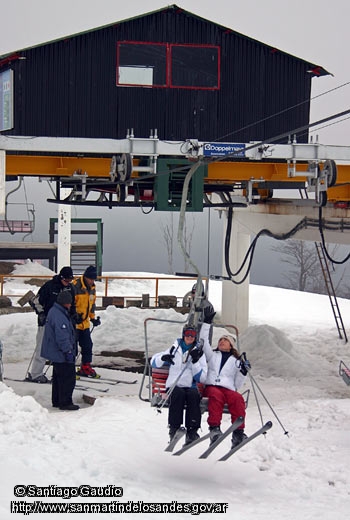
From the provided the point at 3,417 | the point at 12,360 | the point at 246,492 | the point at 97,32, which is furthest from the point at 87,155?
the point at 246,492

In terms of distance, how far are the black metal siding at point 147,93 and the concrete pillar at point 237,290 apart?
29.8 feet

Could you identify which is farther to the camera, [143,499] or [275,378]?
[275,378]

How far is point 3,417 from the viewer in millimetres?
11305

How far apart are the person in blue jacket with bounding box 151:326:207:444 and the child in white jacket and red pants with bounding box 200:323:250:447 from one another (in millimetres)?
126

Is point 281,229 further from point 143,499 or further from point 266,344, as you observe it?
point 143,499

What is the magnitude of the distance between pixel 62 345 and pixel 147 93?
245 inches

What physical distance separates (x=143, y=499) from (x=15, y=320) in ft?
54.6

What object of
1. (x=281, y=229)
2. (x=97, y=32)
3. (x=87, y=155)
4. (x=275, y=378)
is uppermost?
Result: (x=97, y=32)

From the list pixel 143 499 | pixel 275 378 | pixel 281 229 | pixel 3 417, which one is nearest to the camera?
pixel 143 499

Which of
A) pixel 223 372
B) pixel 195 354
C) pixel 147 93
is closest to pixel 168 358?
pixel 195 354

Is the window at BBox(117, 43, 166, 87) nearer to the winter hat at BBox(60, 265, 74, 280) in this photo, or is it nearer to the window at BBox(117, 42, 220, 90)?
the window at BBox(117, 42, 220, 90)

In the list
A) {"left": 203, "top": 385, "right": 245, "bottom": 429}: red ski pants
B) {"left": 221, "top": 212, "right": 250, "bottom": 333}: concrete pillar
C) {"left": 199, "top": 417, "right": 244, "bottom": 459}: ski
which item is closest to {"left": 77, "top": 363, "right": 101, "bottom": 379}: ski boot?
{"left": 203, "top": 385, "right": 245, "bottom": 429}: red ski pants

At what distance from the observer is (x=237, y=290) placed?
28.2m

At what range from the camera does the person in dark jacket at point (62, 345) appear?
13648mm
